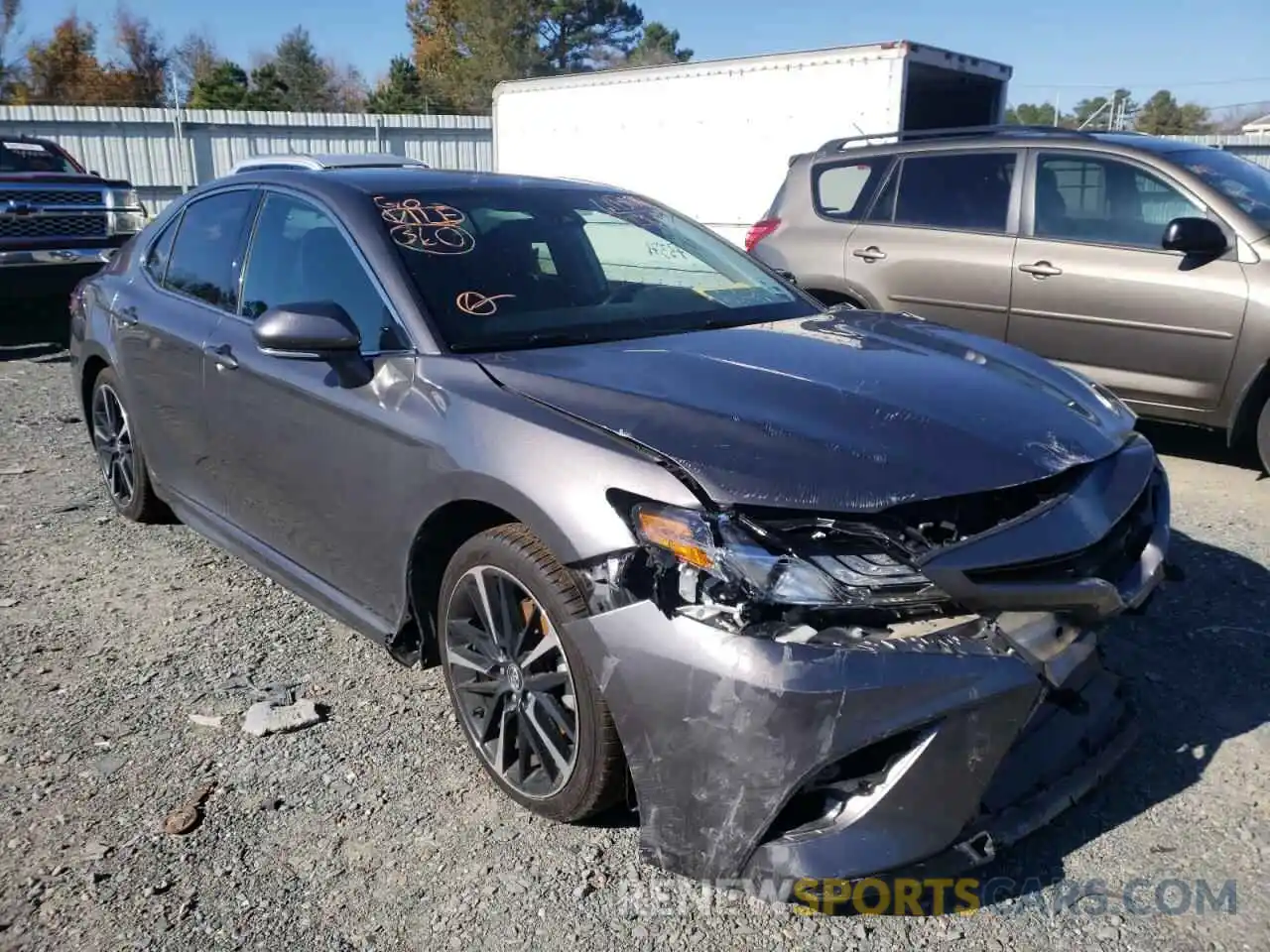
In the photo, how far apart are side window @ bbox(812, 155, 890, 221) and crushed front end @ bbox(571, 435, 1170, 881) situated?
196 inches

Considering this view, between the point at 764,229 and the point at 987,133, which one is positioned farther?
the point at 764,229

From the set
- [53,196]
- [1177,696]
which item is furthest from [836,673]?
[53,196]

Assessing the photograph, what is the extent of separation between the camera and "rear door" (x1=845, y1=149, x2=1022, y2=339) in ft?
20.7

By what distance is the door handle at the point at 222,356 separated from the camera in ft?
12.1

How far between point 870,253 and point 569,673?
195 inches

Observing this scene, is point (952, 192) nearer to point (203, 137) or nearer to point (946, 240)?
point (946, 240)

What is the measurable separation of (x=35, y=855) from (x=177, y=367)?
2.02m

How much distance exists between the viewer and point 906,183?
680 centimetres

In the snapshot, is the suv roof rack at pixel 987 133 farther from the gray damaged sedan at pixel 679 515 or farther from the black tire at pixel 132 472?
the black tire at pixel 132 472

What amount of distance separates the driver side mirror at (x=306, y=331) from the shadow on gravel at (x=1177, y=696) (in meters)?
2.23

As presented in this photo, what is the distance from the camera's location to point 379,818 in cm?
279

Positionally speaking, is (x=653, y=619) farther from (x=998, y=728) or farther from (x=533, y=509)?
(x=998, y=728)

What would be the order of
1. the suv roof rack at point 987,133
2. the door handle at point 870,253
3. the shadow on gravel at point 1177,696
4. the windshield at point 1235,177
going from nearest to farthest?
the shadow on gravel at point 1177,696 → the windshield at point 1235,177 → the suv roof rack at point 987,133 → the door handle at point 870,253

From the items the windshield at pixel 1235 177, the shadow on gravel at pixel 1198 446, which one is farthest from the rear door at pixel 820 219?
the shadow on gravel at pixel 1198 446
